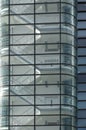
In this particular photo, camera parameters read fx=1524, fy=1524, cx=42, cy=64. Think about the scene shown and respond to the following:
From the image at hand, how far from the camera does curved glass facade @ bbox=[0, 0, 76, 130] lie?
10781 cm

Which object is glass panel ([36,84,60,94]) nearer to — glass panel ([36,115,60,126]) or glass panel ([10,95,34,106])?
glass panel ([10,95,34,106])

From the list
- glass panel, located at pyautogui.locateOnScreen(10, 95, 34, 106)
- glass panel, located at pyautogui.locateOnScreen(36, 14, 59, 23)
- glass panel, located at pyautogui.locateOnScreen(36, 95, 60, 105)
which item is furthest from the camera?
glass panel, located at pyautogui.locateOnScreen(36, 14, 59, 23)

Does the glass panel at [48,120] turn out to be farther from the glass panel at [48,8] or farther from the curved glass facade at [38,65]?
the glass panel at [48,8]

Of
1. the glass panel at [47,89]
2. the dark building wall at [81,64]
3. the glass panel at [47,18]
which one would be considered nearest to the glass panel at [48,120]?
the glass panel at [47,89]

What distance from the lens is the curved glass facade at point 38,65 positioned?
108 metres

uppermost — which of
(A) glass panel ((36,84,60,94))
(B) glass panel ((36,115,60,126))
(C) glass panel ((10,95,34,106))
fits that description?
(A) glass panel ((36,84,60,94))

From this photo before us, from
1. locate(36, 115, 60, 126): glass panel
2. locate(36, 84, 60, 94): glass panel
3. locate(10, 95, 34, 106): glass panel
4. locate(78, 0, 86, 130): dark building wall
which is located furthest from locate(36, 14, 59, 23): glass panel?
locate(36, 115, 60, 126): glass panel

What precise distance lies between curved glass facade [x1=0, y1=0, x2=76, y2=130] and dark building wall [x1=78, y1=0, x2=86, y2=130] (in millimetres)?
4405

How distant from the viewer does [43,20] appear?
110188 millimetres

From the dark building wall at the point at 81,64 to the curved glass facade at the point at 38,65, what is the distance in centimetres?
440

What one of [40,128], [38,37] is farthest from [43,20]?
[40,128]

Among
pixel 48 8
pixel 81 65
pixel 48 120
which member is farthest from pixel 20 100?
pixel 81 65

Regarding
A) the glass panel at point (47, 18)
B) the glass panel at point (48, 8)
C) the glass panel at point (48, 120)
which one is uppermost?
the glass panel at point (48, 8)

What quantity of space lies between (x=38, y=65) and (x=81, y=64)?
23.1 feet
